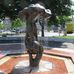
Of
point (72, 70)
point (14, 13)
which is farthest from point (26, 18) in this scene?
point (14, 13)

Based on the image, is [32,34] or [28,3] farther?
[28,3]

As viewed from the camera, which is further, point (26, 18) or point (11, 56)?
point (11, 56)

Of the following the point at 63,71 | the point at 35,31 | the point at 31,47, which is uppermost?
the point at 35,31

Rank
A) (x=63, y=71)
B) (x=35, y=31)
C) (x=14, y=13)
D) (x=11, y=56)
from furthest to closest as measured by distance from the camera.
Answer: (x=14, y=13) → (x=11, y=56) → (x=35, y=31) → (x=63, y=71)

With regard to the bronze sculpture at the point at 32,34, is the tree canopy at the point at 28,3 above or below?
above

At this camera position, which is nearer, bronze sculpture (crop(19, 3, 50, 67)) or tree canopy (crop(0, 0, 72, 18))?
bronze sculpture (crop(19, 3, 50, 67))

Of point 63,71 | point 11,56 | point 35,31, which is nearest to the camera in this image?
point 63,71

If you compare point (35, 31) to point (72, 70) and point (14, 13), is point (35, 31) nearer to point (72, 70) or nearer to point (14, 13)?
point (72, 70)

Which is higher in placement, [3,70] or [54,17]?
[54,17]

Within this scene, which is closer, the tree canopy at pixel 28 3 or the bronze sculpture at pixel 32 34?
the bronze sculpture at pixel 32 34

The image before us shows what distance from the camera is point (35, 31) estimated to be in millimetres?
10859

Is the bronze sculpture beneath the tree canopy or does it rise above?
beneath

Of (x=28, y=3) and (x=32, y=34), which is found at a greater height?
(x=28, y=3)

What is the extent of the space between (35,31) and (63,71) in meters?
2.14
